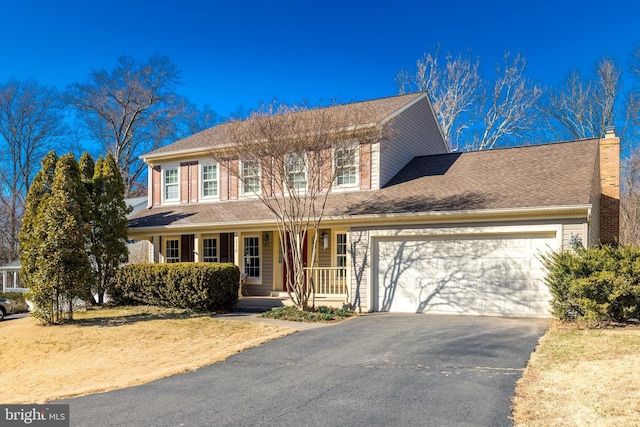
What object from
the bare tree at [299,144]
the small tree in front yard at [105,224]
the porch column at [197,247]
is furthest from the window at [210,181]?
the bare tree at [299,144]

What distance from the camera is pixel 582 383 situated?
6.09m

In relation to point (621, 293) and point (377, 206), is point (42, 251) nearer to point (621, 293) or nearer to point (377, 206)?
point (377, 206)

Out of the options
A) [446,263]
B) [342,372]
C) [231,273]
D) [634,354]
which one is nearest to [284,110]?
[231,273]

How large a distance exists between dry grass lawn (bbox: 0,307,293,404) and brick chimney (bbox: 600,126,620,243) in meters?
10.9

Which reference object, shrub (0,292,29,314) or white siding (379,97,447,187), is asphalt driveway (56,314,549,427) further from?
shrub (0,292,29,314)

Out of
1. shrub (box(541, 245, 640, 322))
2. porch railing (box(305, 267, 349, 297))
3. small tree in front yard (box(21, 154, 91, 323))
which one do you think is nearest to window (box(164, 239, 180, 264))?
small tree in front yard (box(21, 154, 91, 323))

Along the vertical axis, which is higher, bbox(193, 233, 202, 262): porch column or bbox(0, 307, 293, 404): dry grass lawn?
bbox(193, 233, 202, 262): porch column

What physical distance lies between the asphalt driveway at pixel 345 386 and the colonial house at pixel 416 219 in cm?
269

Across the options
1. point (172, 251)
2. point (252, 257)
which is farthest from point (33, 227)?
point (252, 257)

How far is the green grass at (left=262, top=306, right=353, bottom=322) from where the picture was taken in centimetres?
1253

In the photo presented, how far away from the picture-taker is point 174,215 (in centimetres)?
1802

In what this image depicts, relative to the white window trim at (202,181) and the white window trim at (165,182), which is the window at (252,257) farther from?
the white window trim at (165,182)

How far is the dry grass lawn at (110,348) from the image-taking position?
8.08 meters

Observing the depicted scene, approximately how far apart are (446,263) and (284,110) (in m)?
6.00
